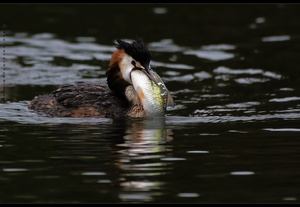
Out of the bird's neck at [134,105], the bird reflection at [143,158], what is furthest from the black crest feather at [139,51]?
the bird reflection at [143,158]

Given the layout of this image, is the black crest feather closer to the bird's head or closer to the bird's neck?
the bird's head

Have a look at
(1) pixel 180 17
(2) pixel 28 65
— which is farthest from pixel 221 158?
(1) pixel 180 17

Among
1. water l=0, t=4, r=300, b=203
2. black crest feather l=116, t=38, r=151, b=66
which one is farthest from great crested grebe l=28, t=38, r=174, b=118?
water l=0, t=4, r=300, b=203

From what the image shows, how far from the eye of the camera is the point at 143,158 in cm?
1183

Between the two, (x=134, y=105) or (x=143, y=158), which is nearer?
(x=143, y=158)

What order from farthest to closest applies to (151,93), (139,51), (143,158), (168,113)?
1. (168,113)
2. (151,93)
3. (139,51)
4. (143,158)

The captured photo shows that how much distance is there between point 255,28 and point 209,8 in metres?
Answer: 3.16

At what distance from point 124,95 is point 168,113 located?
0.98 metres

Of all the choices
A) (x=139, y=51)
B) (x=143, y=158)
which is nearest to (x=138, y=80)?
(x=139, y=51)

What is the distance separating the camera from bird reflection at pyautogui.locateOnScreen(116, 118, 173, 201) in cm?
1020

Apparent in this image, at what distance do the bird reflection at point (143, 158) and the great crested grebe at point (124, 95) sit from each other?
0.31m

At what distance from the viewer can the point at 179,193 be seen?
10023 millimetres

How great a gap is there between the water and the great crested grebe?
295 mm

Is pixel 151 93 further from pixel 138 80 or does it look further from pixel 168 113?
pixel 168 113
